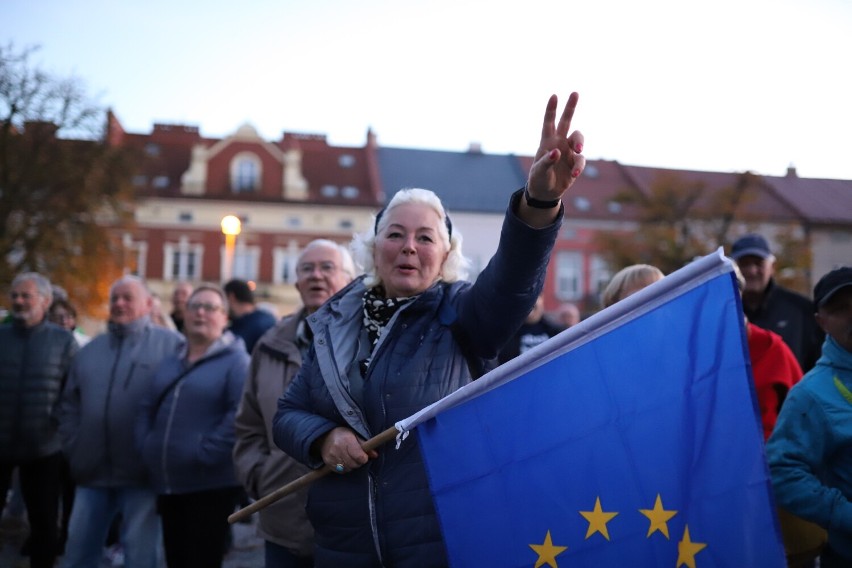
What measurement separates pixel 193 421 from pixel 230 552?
2679 mm

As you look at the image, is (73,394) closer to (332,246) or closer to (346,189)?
(332,246)

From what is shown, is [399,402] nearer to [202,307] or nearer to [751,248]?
[202,307]

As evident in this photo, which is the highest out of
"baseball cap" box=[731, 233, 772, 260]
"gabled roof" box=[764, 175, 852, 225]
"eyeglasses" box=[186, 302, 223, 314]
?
"gabled roof" box=[764, 175, 852, 225]

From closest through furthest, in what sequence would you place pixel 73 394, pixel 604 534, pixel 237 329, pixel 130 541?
pixel 604 534 → pixel 130 541 → pixel 73 394 → pixel 237 329

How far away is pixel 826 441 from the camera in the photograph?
2.66 meters

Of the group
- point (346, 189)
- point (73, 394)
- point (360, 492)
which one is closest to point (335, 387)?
point (360, 492)

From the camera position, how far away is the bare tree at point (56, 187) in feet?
73.4

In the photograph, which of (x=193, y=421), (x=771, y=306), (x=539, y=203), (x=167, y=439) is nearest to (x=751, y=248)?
(x=771, y=306)

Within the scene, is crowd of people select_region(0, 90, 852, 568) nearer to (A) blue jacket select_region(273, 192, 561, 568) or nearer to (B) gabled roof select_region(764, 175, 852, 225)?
(A) blue jacket select_region(273, 192, 561, 568)

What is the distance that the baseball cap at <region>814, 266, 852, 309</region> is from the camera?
2.77 m

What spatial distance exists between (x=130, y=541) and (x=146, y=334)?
1.27 meters

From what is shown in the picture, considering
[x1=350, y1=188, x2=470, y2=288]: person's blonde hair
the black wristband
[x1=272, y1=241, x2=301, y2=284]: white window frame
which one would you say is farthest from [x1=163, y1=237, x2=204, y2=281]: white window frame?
the black wristband

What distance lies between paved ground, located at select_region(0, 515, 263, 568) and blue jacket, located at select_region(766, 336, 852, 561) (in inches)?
157

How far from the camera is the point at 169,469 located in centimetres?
427
